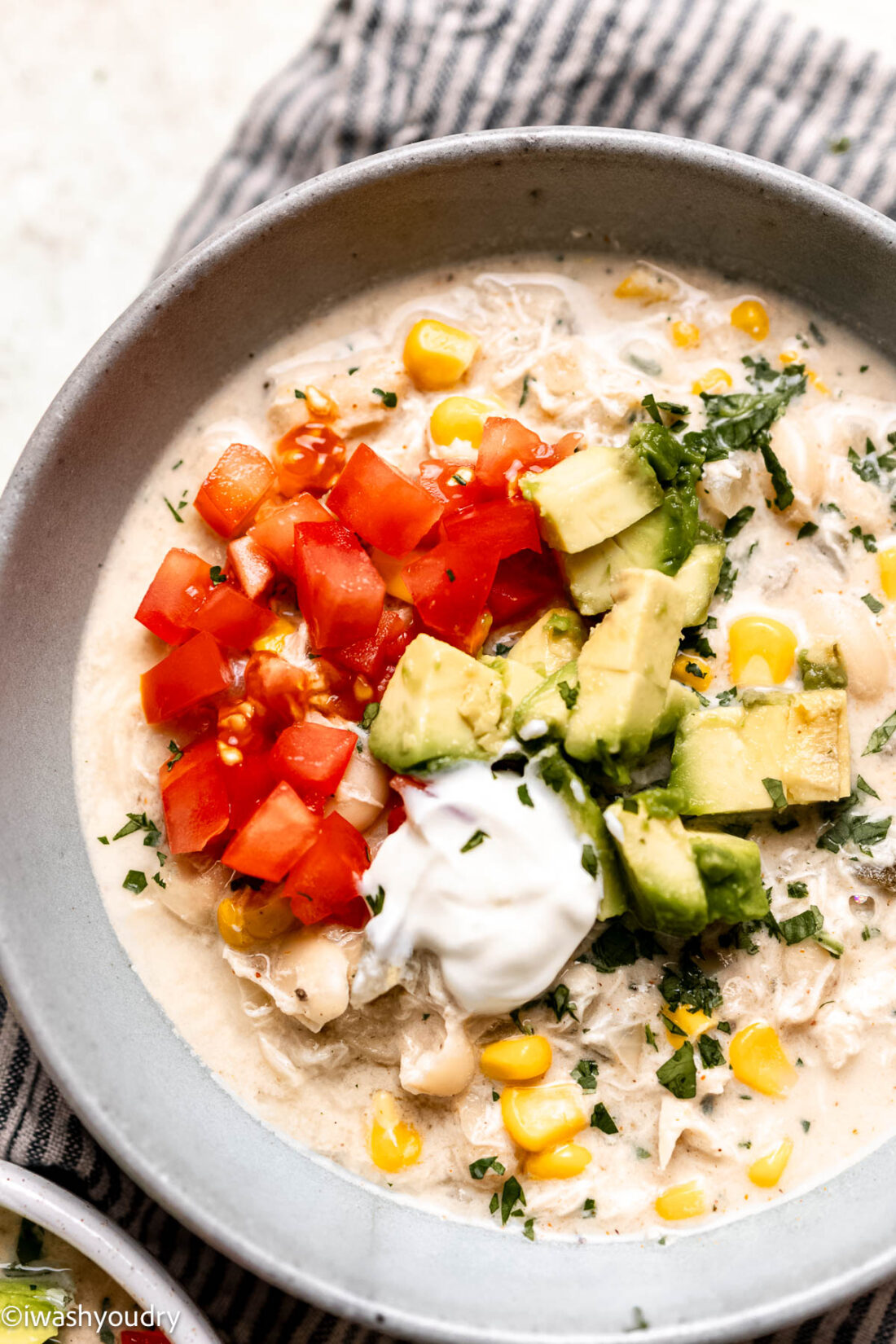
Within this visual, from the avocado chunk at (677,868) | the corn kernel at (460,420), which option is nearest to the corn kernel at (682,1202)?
the avocado chunk at (677,868)

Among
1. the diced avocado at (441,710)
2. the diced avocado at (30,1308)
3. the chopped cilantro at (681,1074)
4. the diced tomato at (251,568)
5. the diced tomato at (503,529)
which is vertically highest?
the diced tomato at (503,529)

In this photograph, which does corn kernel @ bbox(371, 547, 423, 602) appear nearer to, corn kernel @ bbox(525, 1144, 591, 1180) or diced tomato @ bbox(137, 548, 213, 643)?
diced tomato @ bbox(137, 548, 213, 643)

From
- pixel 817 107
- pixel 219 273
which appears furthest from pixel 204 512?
pixel 817 107

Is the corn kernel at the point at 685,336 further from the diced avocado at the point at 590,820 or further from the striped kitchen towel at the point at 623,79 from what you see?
the diced avocado at the point at 590,820

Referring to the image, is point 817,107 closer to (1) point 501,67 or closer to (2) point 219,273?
(1) point 501,67

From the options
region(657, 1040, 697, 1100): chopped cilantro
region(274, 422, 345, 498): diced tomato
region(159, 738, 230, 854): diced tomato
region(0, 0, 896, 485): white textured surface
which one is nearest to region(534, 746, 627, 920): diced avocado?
region(657, 1040, 697, 1100): chopped cilantro

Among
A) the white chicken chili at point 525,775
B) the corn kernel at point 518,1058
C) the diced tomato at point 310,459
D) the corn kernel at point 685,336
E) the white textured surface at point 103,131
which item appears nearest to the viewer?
the white chicken chili at point 525,775
